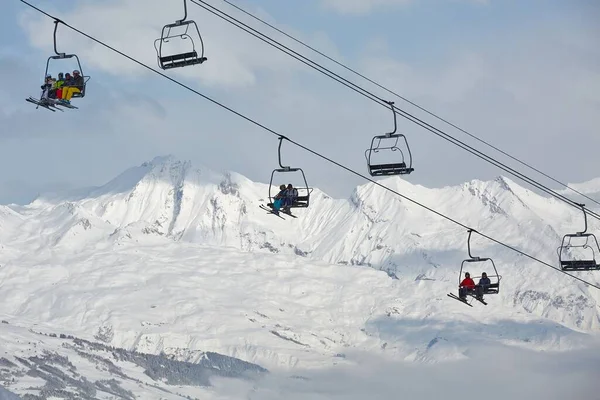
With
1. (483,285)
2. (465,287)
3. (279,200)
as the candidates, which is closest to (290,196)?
(279,200)

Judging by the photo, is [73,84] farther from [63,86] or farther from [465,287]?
[465,287]

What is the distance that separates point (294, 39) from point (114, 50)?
854 cm

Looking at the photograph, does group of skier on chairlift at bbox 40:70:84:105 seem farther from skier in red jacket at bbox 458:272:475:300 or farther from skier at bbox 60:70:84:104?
skier in red jacket at bbox 458:272:475:300

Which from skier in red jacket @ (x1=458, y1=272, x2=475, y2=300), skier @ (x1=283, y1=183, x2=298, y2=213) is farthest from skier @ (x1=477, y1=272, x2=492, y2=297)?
skier @ (x1=283, y1=183, x2=298, y2=213)

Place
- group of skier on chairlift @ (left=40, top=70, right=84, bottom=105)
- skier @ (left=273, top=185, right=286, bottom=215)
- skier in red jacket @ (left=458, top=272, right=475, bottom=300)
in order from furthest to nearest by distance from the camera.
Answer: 1. skier in red jacket @ (left=458, top=272, right=475, bottom=300)
2. skier @ (left=273, top=185, right=286, bottom=215)
3. group of skier on chairlift @ (left=40, top=70, right=84, bottom=105)

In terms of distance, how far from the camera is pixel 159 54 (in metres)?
43.1

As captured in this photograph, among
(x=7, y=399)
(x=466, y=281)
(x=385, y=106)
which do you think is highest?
(x=385, y=106)

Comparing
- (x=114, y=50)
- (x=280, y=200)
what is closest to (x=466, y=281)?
(x=280, y=200)

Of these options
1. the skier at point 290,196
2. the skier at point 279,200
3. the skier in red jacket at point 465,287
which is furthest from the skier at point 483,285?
the skier at point 279,200

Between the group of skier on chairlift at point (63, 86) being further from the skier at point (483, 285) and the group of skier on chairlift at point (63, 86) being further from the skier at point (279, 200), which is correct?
the skier at point (483, 285)

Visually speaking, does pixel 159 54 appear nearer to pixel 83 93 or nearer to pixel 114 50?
pixel 114 50

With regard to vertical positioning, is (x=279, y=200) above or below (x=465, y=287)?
above

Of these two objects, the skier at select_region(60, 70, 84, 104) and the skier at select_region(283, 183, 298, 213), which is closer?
the skier at select_region(60, 70, 84, 104)

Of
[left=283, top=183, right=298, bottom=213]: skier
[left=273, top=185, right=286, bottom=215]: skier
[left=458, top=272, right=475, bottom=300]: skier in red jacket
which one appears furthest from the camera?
[left=458, top=272, right=475, bottom=300]: skier in red jacket
